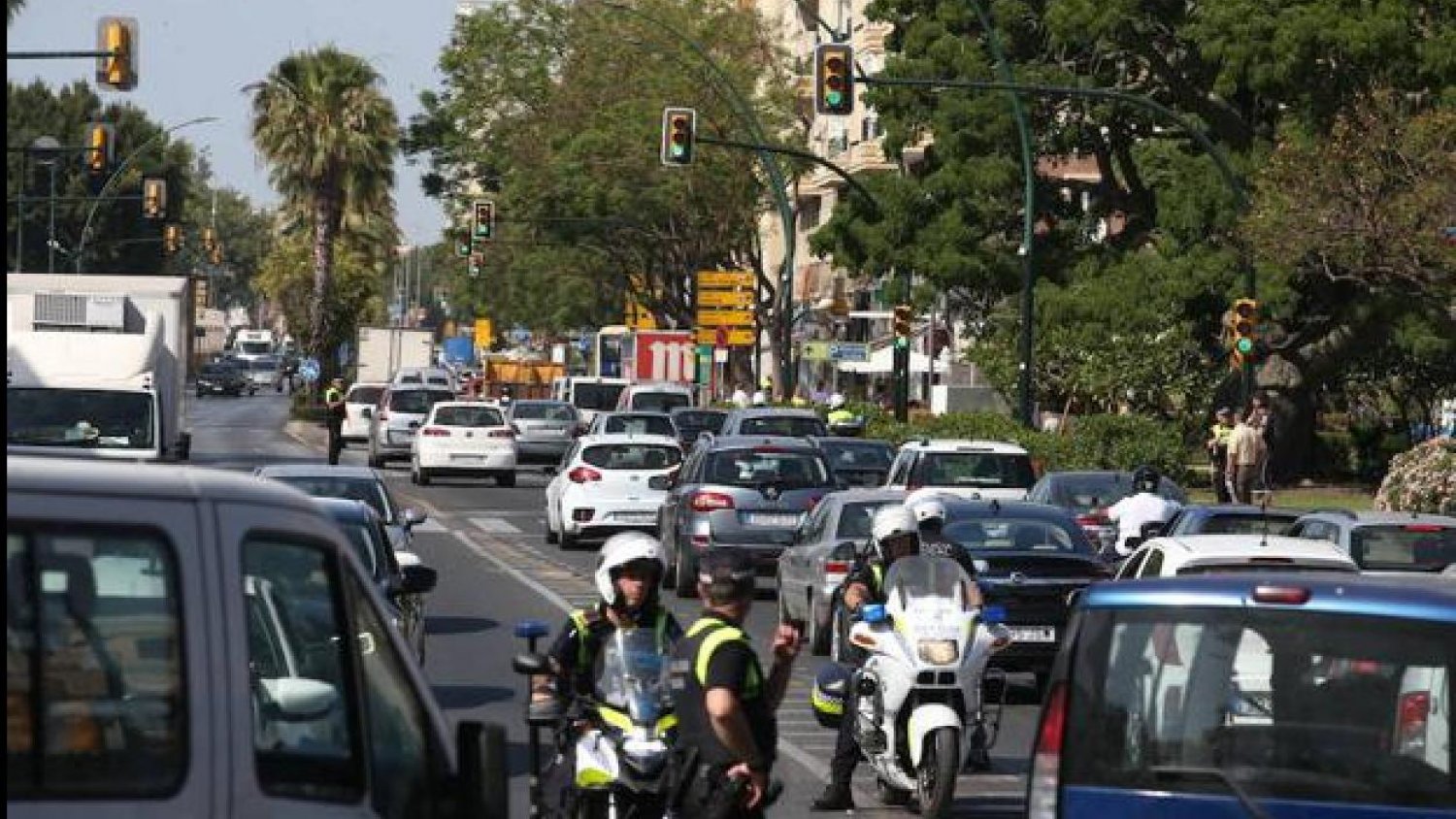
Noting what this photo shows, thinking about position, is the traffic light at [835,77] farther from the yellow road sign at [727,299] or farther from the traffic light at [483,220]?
the traffic light at [483,220]

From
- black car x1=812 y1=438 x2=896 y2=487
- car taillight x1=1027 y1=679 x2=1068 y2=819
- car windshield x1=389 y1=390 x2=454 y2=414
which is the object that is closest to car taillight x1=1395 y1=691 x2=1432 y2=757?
car taillight x1=1027 y1=679 x2=1068 y2=819

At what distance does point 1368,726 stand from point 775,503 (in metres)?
22.5

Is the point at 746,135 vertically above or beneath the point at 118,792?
above

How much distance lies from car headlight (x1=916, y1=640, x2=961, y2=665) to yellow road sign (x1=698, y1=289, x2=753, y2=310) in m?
57.2

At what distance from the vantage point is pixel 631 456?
3875 centimetres

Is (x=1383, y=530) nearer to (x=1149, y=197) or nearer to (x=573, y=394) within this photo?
(x=1149, y=197)

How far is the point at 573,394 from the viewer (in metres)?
69.4

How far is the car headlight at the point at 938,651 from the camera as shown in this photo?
15.0m

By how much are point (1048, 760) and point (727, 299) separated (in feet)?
208

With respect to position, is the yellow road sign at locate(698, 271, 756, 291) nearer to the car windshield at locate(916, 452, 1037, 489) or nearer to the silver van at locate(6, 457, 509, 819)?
the car windshield at locate(916, 452, 1037, 489)

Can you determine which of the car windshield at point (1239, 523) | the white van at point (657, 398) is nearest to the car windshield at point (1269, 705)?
the car windshield at point (1239, 523)

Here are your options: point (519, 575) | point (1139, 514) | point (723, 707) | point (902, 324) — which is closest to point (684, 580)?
point (519, 575)

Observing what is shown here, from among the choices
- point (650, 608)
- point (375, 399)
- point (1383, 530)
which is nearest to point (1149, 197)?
point (375, 399)

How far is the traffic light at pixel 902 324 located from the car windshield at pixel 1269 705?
4569cm
